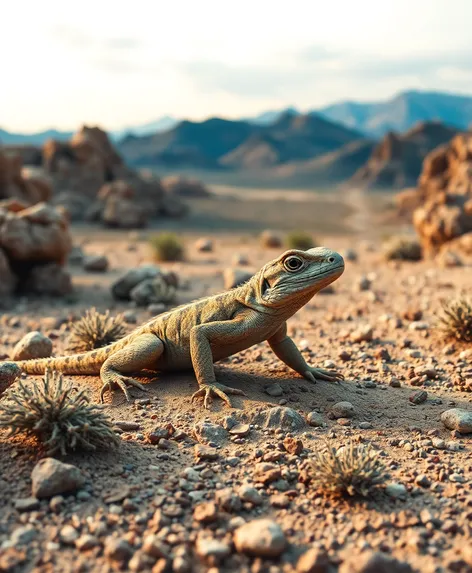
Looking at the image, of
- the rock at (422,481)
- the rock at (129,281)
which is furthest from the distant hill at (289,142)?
the rock at (422,481)

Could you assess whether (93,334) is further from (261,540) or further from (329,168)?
(329,168)

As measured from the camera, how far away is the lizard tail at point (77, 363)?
6770mm

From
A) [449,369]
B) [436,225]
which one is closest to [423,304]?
[449,369]

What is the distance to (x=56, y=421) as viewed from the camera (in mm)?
5000

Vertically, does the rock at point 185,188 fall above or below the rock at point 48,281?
below

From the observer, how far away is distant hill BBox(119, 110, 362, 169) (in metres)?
112

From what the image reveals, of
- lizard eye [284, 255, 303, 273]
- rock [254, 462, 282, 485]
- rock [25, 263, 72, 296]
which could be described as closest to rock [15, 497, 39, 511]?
rock [254, 462, 282, 485]

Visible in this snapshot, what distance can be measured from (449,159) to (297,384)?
1133 inches

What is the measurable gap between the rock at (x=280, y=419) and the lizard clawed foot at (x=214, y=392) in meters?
0.35

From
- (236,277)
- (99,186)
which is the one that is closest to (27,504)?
(236,277)

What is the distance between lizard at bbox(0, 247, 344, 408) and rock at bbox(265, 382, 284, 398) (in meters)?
0.40

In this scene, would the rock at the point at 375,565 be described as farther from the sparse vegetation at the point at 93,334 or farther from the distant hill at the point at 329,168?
the distant hill at the point at 329,168

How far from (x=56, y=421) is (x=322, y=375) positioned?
3024 mm

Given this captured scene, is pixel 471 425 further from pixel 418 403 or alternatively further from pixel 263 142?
pixel 263 142
